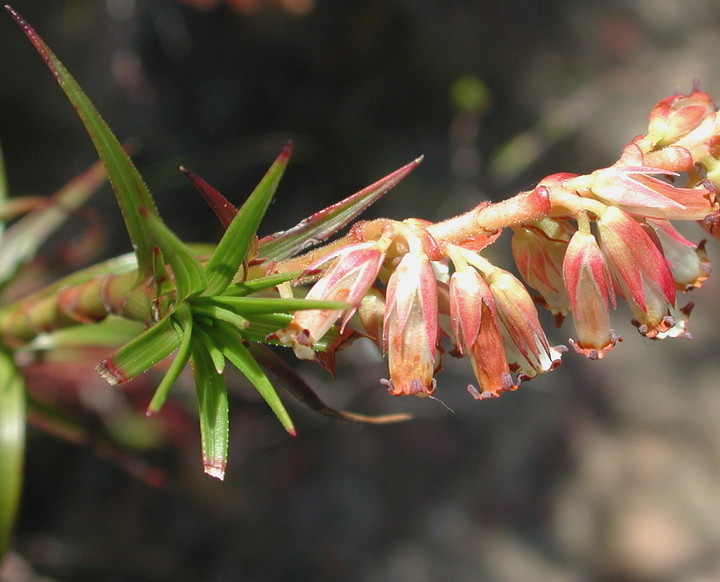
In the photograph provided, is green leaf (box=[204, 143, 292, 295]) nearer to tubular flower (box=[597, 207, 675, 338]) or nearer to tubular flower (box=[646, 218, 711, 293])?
tubular flower (box=[597, 207, 675, 338])

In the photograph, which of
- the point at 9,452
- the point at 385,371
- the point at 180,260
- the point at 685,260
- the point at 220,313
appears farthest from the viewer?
the point at 385,371

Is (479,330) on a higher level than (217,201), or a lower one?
lower

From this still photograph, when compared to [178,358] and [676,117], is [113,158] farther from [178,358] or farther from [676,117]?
[676,117]

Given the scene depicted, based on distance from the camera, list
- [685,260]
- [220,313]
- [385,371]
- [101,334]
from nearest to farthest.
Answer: [220,313] < [685,260] < [101,334] < [385,371]

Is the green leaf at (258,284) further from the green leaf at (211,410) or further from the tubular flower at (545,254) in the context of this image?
the tubular flower at (545,254)

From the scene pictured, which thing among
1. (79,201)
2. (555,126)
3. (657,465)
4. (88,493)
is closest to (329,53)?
(555,126)

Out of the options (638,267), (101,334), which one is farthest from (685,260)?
(101,334)

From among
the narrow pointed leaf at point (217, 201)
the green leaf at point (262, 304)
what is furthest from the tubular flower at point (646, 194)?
the narrow pointed leaf at point (217, 201)
